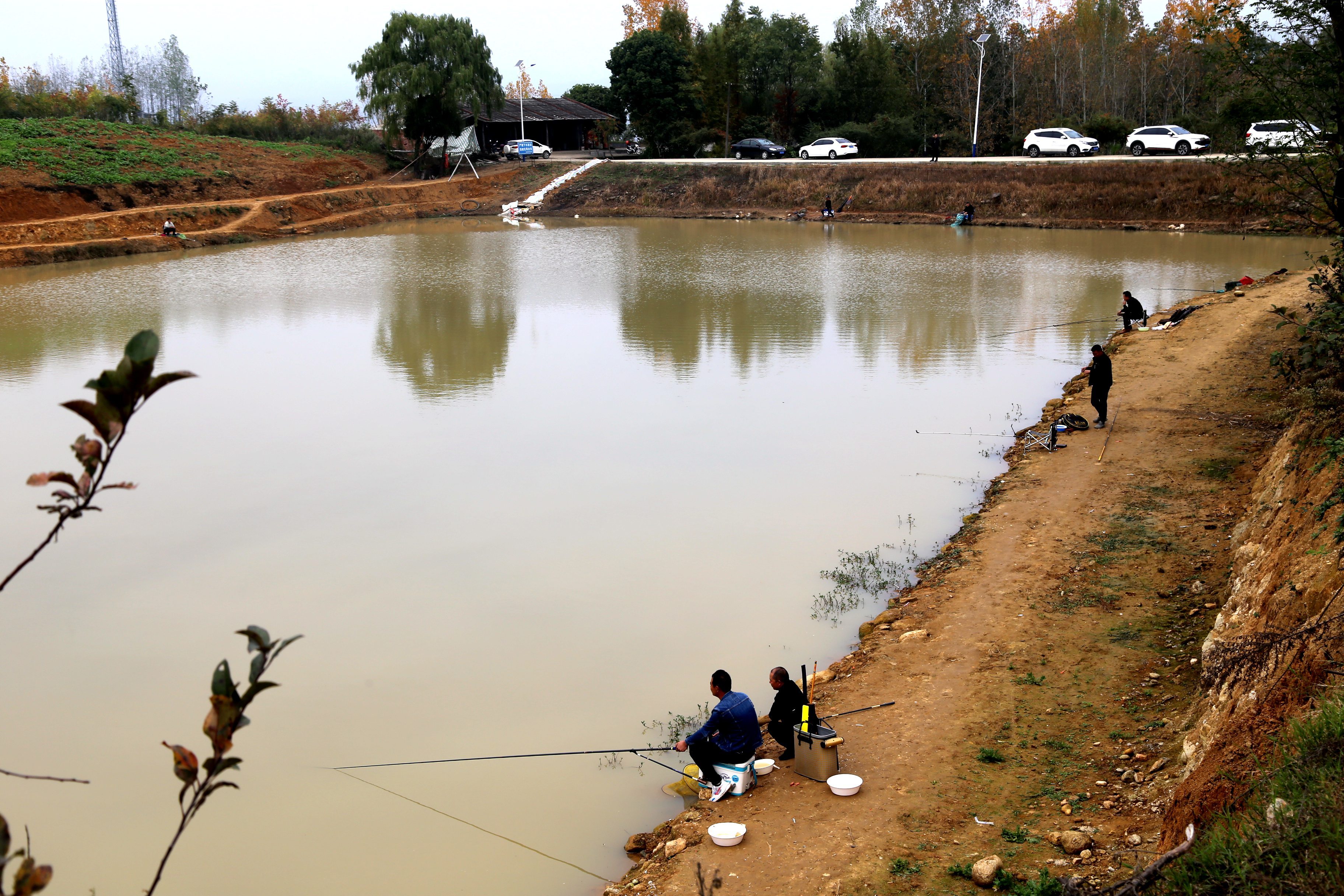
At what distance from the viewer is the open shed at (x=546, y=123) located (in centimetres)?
6531

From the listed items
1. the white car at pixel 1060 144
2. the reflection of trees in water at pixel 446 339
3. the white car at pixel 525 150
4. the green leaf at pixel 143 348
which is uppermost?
the white car at pixel 525 150

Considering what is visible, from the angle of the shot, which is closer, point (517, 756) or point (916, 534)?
point (517, 756)

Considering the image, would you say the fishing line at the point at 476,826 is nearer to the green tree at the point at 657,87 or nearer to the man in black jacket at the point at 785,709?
the man in black jacket at the point at 785,709

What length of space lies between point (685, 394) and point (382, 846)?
12111 mm

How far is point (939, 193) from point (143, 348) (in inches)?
1891

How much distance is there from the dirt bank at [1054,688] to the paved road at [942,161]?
3107 centimetres

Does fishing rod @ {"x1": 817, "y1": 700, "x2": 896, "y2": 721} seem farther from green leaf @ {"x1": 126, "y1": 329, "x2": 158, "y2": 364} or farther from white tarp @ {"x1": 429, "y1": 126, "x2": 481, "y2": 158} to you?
white tarp @ {"x1": 429, "y1": 126, "x2": 481, "y2": 158}

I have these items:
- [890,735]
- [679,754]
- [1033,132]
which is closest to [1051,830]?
[890,735]

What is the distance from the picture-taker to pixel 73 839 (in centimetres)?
725

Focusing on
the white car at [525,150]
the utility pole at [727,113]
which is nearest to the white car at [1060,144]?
the utility pole at [727,113]

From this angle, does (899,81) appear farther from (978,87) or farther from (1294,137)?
(1294,137)

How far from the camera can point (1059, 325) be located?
950 inches

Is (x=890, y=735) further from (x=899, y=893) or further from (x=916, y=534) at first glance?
(x=916, y=534)

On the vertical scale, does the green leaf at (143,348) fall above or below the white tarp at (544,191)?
below
